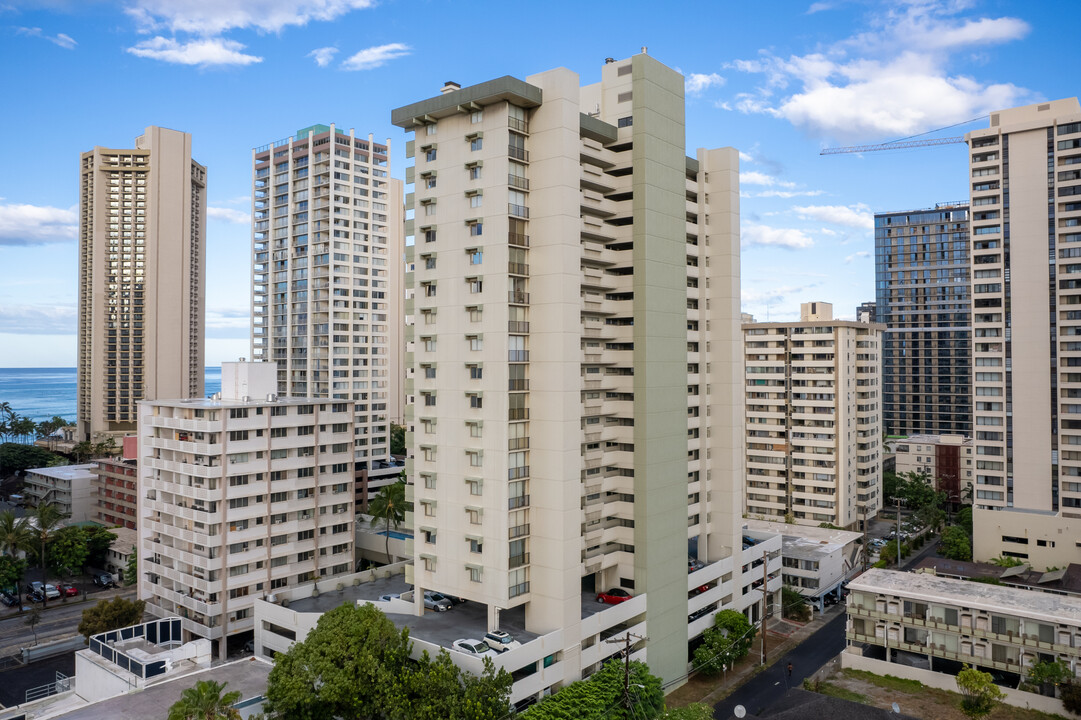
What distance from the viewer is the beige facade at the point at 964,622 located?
5647 cm

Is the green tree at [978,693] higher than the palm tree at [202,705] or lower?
lower

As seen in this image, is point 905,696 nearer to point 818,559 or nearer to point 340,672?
point 818,559

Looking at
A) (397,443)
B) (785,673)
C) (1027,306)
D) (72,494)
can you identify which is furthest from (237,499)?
(1027,306)

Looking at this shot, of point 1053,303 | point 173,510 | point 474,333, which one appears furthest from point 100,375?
point 1053,303

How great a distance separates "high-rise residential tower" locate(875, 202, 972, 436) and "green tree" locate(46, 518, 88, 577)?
575 ft

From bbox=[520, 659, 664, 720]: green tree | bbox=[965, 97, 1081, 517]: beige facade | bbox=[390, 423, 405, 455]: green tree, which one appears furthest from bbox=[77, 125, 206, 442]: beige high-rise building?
bbox=[965, 97, 1081, 517]: beige facade

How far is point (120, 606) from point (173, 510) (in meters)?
9.65

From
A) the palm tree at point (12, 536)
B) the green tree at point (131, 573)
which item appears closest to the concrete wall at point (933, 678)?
the green tree at point (131, 573)

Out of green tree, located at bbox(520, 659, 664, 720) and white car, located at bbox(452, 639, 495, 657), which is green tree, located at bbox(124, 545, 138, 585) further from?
green tree, located at bbox(520, 659, 664, 720)

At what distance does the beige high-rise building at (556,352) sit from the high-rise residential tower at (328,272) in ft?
227

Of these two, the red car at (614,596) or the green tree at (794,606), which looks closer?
the red car at (614,596)

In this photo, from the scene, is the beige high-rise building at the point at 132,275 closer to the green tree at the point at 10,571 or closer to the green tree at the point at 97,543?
the green tree at the point at 97,543

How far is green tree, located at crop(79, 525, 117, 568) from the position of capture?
9369cm

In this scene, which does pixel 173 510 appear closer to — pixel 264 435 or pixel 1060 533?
pixel 264 435
